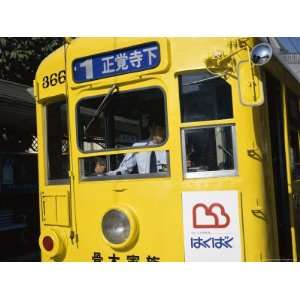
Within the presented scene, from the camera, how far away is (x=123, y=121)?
287 cm

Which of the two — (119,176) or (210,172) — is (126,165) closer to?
(119,176)

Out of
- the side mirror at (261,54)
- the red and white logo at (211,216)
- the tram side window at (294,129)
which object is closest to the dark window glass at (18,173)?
the tram side window at (294,129)

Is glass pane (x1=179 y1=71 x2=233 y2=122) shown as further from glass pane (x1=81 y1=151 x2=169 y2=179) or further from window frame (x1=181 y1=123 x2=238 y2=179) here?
glass pane (x1=81 y1=151 x2=169 y2=179)

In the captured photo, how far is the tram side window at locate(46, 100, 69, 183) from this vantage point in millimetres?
3260

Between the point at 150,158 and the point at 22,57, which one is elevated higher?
the point at 22,57

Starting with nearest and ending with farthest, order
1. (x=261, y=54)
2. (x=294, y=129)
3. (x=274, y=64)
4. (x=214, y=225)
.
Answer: (x=261, y=54) < (x=214, y=225) < (x=274, y=64) < (x=294, y=129)

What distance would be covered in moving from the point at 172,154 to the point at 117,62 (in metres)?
0.68

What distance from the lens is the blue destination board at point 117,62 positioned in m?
2.74

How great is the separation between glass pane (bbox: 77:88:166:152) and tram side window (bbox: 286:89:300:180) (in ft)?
3.64

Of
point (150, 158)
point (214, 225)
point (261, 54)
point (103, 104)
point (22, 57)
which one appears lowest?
point (214, 225)

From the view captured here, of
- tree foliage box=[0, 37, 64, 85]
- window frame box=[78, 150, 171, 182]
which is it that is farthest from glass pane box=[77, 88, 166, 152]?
tree foliage box=[0, 37, 64, 85]

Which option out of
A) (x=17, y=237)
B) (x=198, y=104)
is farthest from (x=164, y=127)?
(x=17, y=237)

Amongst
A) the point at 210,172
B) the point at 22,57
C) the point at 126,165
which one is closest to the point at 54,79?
the point at 126,165

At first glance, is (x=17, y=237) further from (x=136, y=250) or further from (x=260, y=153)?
(x=260, y=153)
